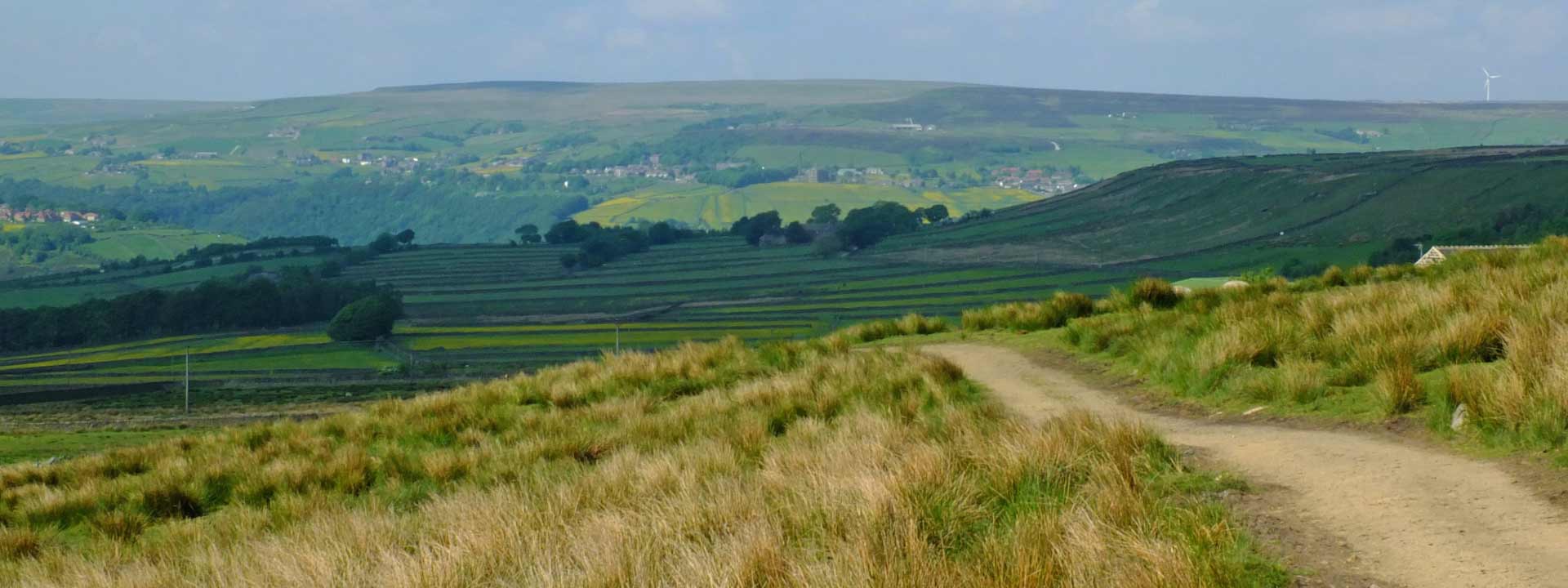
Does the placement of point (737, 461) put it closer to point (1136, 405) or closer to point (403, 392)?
point (1136, 405)

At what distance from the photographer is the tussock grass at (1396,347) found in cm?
Answer: 692

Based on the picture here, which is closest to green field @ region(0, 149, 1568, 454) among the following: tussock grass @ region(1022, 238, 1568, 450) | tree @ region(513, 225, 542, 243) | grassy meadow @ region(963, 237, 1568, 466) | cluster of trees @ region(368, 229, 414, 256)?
cluster of trees @ region(368, 229, 414, 256)

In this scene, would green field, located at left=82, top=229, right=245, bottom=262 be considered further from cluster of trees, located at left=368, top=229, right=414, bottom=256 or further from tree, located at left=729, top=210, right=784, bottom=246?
tree, located at left=729, top=210, right=784, bottom=246

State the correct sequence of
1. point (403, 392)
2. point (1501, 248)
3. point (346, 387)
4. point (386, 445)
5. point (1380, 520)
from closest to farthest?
point (1380, 520)
point (386, 445)
point (1501, 248)
point (403, 392)
point (346, 387)

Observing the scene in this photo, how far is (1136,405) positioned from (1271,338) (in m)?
1.27

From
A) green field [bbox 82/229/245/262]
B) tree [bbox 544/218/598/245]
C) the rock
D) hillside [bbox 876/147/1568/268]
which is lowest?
green field [bbox 82/229/245/262]

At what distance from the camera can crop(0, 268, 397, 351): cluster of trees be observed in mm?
92188

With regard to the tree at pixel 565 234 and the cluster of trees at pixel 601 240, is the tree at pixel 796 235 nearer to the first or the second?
the cluster of trees at pixel 601 240

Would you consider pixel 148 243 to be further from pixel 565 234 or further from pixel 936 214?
pixel 936 214

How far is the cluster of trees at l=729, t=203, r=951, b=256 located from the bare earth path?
129 m

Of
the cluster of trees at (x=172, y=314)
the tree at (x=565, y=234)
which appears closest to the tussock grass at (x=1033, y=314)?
the cluster of trees at (x=172, y=314)

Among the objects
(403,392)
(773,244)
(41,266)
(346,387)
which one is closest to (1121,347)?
(403,392)

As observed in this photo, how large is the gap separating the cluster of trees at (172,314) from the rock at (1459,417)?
94.4m

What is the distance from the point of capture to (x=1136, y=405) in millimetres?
9898
